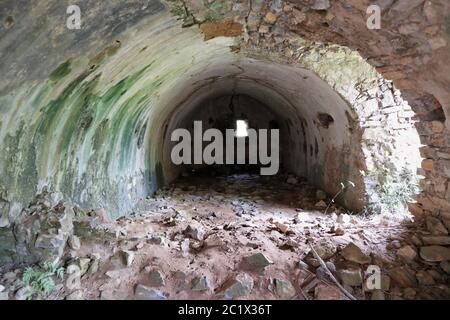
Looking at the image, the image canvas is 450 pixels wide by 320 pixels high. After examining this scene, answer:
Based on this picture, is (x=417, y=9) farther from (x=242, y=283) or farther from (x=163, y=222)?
(x=163, y=222)

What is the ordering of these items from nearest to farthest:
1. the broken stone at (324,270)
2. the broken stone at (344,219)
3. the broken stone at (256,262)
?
the broken stone at (324,270) < the broken stone at (256,262) < the broken stone at (344,219)

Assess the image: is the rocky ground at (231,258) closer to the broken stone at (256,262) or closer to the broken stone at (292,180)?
the broken stone at (256,262)

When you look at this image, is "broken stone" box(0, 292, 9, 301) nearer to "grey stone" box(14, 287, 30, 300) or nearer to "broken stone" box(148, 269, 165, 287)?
"grey stone" box(14, 287, 30, 300)

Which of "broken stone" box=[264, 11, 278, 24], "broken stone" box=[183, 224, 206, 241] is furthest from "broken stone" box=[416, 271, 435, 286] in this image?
"broken stone" box=[264, 11, 278, 24]

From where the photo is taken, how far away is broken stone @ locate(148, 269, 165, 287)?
10.4 ft

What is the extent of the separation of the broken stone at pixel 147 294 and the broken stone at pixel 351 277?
1.65 m

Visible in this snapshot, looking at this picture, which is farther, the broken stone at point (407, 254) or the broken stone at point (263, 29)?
the broken stone at point (263, 29)

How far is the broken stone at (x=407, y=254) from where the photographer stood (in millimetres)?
3439

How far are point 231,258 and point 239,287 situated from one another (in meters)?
0.50

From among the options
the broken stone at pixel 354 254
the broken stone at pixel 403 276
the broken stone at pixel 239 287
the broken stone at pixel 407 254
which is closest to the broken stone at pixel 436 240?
the broken stone at pixel 407 254

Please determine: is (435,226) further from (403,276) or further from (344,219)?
(344,219)

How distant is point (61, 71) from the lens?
2.85m

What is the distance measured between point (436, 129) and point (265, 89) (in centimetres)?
506
